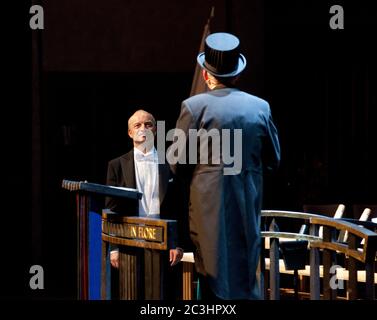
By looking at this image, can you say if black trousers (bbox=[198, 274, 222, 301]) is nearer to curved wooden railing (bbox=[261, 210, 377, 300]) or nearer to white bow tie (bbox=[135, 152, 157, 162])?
curved wooden railing (bbox=[261, 210, 377, 300])

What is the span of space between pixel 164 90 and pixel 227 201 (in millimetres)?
5275

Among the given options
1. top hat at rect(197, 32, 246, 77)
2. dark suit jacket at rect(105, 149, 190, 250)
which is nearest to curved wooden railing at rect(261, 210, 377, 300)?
dark suit jacket at rect(105, 149, 190, 250)

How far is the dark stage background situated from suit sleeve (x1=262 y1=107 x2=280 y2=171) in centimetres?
479

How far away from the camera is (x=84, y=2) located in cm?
967

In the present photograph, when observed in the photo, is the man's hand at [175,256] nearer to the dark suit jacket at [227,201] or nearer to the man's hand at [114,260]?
Result: the man's hand at [114,260]

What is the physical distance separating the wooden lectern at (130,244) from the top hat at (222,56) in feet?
2.66

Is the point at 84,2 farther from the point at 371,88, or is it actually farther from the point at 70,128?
the point at 371,88

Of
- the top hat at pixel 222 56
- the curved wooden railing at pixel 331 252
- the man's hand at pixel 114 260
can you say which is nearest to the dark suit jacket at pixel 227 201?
the top hat at pixel 222 56

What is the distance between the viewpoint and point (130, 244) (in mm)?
4297

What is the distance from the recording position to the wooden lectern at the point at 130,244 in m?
4.12

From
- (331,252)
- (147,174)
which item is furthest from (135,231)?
(147,174)
